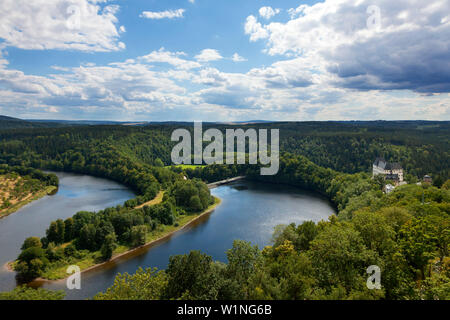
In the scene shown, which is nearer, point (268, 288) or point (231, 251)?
point (268, 288)

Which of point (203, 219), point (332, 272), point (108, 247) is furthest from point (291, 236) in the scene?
point (203, 219)

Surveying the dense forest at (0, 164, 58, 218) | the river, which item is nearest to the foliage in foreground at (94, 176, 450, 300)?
the river

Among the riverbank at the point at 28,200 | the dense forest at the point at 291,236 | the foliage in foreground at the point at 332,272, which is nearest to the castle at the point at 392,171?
the dense forest at the point at 291,236

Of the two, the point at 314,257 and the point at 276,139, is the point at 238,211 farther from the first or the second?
the point at 276,139

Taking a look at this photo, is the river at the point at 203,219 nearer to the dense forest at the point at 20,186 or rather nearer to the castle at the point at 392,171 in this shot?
the dense forest at the point at 20,186

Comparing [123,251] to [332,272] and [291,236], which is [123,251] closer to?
[291,236]

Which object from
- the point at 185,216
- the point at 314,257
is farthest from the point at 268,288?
the point at 185,216
